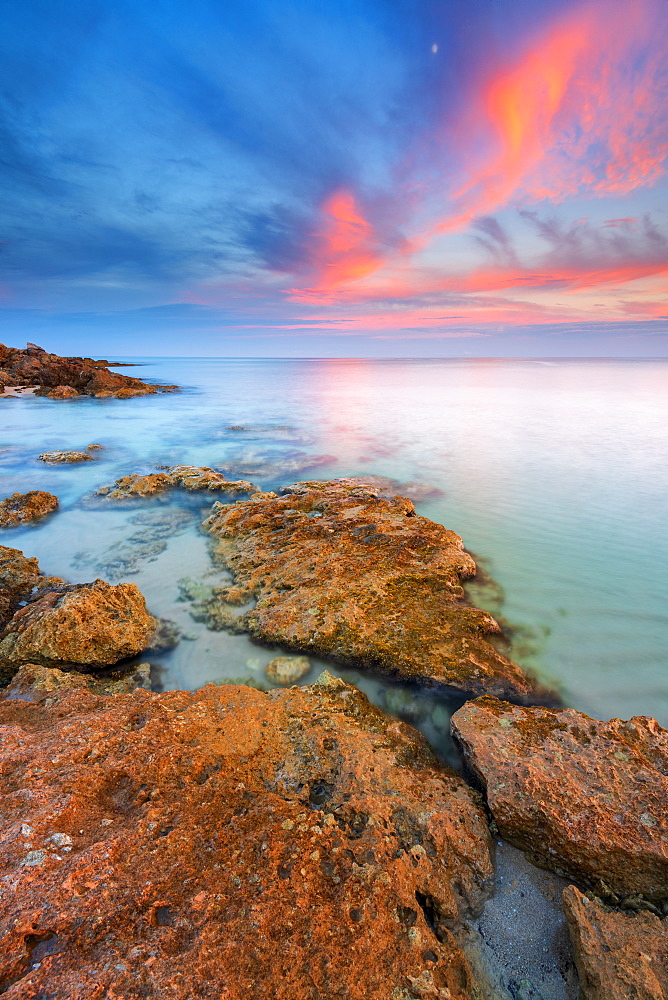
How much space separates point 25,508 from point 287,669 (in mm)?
7143

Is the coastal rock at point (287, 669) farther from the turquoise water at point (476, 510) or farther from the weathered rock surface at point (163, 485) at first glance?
the weathered rock surface at point (163, 485)

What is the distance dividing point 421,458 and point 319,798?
449 inches

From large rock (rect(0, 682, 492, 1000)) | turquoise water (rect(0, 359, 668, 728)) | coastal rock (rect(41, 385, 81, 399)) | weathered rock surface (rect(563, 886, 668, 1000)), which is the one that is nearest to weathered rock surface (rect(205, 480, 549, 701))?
turquoise water (rect(0, 359, 668, 728))

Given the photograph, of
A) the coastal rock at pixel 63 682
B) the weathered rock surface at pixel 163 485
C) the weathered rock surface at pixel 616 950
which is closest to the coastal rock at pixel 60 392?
the weathered rock surface at pixel 163 485

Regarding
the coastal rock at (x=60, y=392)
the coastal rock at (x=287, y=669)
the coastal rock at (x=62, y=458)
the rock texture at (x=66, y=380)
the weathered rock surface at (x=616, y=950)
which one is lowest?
the coastal rock at (x=287, y=669)

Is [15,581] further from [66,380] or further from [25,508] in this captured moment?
[66,380]

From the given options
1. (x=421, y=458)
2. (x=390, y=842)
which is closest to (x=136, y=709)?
(x=390, y=842)

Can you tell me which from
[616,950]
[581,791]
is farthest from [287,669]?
[616,950]

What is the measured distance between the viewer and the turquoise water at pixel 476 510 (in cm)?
461

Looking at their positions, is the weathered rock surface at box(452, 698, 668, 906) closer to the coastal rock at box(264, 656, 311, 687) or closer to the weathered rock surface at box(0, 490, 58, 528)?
the coastal rock at box(264, 656, 311, 687)

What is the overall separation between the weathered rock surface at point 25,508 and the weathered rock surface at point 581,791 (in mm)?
8584

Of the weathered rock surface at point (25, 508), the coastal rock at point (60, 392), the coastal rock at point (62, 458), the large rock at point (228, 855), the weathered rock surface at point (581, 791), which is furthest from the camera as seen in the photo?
the coastal rock at point (60, 392)

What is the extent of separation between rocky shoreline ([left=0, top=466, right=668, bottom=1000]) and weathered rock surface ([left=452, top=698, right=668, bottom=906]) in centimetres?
1

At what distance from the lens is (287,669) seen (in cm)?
420
